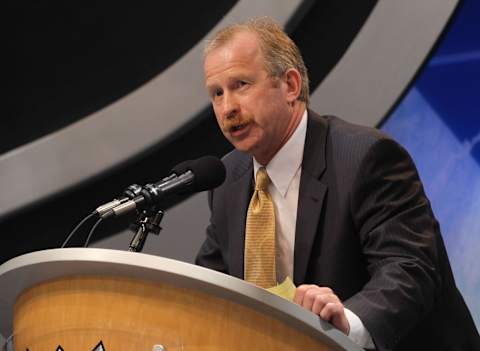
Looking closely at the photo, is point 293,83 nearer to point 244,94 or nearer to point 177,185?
point 244,94

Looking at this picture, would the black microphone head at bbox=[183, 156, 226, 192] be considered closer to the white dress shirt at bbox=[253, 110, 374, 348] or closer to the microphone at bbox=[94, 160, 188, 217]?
the microphone at bbox=[94, 160, 188, 217]

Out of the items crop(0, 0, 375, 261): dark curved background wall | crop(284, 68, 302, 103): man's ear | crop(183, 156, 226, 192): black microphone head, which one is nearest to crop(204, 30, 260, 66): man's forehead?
crop(284, 68, 302, 103): man's ear

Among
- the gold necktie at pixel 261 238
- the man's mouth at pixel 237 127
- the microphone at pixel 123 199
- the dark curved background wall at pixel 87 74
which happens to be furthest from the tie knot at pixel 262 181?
the dark curved background wall at pixel 87 74

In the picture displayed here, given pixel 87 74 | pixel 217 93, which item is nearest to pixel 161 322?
pixel 217 93

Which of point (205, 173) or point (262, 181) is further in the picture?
point (262, 181)

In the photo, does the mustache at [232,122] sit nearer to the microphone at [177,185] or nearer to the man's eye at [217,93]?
the man's eye at [217,93]

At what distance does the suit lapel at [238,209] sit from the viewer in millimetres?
2066

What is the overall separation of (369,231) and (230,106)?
0.40 meters

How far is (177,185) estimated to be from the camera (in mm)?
1619

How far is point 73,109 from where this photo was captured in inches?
116

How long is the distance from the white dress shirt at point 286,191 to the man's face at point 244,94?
48mm

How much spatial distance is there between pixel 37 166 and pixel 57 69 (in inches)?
13.0

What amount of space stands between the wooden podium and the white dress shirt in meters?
0.65

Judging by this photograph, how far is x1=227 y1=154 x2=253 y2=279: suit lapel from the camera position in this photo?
2.07 m
